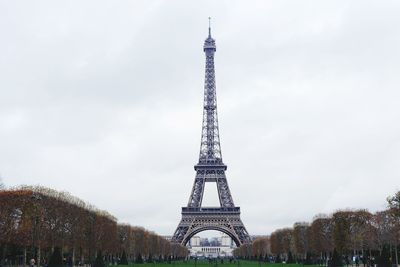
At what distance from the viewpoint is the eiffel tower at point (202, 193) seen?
11838cm

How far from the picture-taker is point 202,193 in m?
121

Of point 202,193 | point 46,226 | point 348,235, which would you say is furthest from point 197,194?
point 46,226

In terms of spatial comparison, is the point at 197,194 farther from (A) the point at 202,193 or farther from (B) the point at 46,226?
(B) the point at 46,226

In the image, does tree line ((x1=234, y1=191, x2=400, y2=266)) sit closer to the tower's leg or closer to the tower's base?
the tower's base

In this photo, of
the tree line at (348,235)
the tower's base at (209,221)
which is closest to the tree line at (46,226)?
the tree line at (348,235)

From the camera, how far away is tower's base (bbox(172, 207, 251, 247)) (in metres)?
118

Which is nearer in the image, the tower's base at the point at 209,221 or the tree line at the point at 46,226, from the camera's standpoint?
the tree line at the point at 46,226

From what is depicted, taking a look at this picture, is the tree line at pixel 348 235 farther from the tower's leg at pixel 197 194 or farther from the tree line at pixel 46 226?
the tower's leg at pixel 197 194

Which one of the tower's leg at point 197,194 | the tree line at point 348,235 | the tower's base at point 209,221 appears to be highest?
the tower's leg at point 197,194

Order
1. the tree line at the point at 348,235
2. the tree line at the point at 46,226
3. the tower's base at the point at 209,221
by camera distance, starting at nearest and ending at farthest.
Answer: the tree line at the point at 46,226, the tree line at the point at 348,235, the tower's base at the point at 209,221

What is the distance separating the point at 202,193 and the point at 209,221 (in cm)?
646

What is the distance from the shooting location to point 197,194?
4712 inches

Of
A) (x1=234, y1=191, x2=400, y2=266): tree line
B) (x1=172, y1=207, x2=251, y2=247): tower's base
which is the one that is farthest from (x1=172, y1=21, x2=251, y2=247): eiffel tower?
(x1=234, y1=191, x2=400, y2=266): tree line

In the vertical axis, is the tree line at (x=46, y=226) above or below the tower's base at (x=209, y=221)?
below
